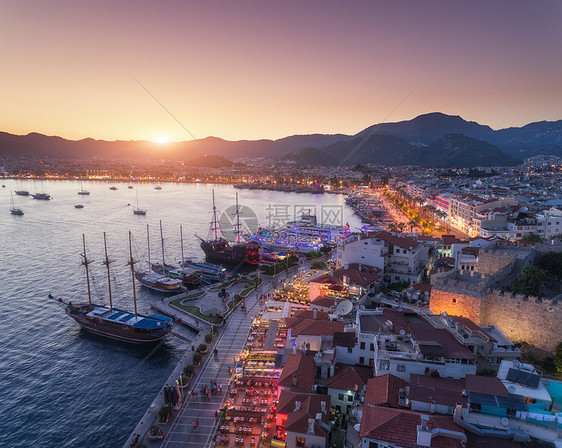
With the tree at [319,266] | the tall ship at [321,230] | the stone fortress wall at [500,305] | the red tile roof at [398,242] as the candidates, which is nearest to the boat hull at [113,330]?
the tree at [319,266]

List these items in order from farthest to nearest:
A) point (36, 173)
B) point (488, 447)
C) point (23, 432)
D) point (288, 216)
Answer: point (36, 173), point (288, 216), point (23, 432), point (488, 447)

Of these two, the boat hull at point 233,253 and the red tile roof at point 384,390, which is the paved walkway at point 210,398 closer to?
the red tile roof at point 384,390

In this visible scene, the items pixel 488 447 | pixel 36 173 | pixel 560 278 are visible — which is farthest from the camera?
pixel 36 173

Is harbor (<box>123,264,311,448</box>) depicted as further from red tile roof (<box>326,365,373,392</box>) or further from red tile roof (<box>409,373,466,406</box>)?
red tile roof (<box>409,373,466,406</box>)

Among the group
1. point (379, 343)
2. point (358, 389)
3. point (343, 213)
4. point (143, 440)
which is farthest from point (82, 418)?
point (343, 213)

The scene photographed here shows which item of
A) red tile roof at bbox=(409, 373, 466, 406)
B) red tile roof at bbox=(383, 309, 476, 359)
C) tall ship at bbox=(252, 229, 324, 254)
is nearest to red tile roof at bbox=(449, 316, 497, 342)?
red tile roof at bbox=(383, 309, 476, 359)

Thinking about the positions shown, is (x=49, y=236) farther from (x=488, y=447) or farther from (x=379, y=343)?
(x=488, y=447)

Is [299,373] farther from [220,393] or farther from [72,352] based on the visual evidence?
[72,352]

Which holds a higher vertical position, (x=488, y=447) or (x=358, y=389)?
(x=488, y=447)

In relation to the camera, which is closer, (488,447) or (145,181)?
(488,447)
